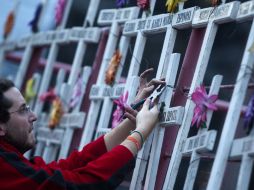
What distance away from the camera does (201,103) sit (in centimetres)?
295

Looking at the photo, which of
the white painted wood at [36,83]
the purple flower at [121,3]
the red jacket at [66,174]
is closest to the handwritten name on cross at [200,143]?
the red jacket at [66,174]

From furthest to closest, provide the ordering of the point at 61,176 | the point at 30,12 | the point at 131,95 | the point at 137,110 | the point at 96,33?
1. the point at 30,12
2. the point at 96,33
3. the point at 131,95
4. the point at 137,110
5. the point at 61,176

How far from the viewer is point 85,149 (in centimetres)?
319

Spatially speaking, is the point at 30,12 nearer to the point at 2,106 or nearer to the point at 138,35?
the point at 138,35

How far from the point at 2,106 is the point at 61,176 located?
415 mm

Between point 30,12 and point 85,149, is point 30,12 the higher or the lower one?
the higher one

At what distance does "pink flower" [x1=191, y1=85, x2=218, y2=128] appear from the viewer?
2926 millimetres

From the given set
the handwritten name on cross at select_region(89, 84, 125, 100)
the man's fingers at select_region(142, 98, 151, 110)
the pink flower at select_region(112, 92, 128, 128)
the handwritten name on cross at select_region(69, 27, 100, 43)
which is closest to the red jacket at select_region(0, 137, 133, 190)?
the man's fingers at select_region(142, 98, 151, 110)

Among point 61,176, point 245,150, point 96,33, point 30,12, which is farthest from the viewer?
point 30,12

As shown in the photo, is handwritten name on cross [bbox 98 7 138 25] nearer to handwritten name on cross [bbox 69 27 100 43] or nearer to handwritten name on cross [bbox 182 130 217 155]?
handwritten name on cross [bbox 69 27 100 43]

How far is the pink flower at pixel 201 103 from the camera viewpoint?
2.93 meters

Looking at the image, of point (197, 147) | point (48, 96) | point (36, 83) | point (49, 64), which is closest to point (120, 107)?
point (197, 147)

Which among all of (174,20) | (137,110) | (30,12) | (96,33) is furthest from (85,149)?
(30,12)

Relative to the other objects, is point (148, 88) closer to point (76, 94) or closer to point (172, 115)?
point (172, 115)
